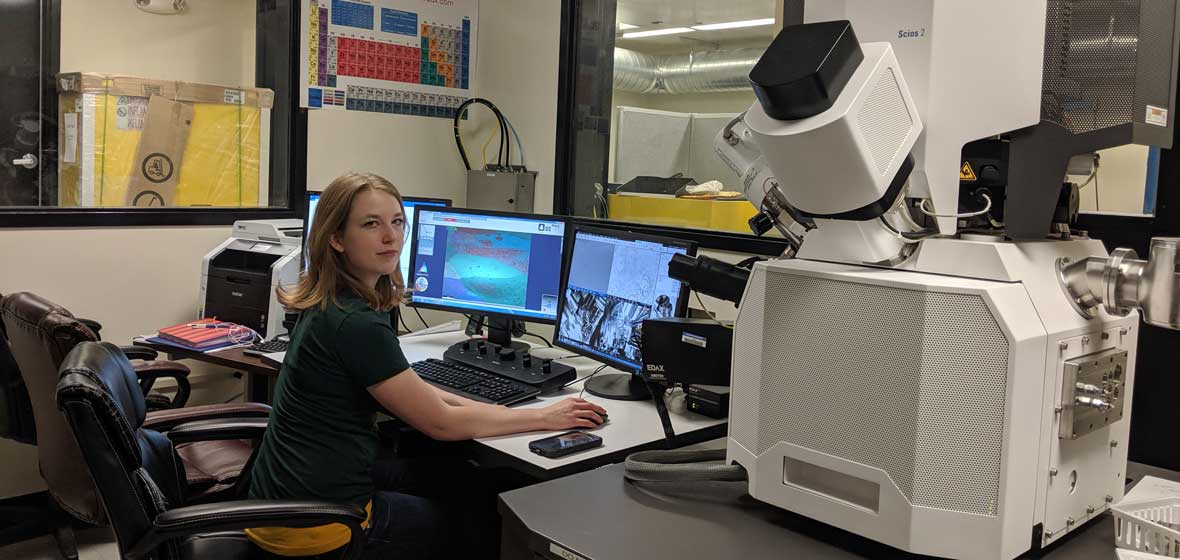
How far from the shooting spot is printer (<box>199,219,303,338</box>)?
2904mm

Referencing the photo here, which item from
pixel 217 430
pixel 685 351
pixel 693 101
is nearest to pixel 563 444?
pixel 685 351

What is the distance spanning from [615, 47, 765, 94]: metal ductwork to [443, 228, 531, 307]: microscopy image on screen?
3811mm

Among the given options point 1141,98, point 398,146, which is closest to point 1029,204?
point 1141,98

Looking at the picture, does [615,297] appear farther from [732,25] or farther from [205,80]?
[732,25]

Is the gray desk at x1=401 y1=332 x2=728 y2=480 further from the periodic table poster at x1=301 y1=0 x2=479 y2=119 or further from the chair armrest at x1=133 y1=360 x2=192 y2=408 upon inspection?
the periodic table poster at x1=301 y1=0 x2=479 y2=119

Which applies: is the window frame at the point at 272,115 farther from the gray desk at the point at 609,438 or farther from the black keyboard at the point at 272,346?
the gray desk at the point at 609,438

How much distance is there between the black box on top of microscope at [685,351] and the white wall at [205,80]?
183 centimetres

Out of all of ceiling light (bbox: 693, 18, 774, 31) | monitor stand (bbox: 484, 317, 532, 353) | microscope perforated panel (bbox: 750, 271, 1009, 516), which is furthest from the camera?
ceiling light (bbox: 693, 18, 774, 31)

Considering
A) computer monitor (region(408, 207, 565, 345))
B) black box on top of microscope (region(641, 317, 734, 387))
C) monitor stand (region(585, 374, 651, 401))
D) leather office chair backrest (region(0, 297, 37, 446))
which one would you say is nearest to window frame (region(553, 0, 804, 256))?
computer monitor (region(408, 207, 565, 345))

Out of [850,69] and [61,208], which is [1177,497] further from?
[61,208]

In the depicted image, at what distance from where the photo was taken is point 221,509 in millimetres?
1470

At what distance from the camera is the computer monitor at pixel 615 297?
79.2 inches

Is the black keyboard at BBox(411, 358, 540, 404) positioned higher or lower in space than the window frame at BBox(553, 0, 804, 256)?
lower


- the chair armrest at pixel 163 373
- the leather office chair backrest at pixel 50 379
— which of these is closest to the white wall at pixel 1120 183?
the leather office chair backrest at pixel 50 379
